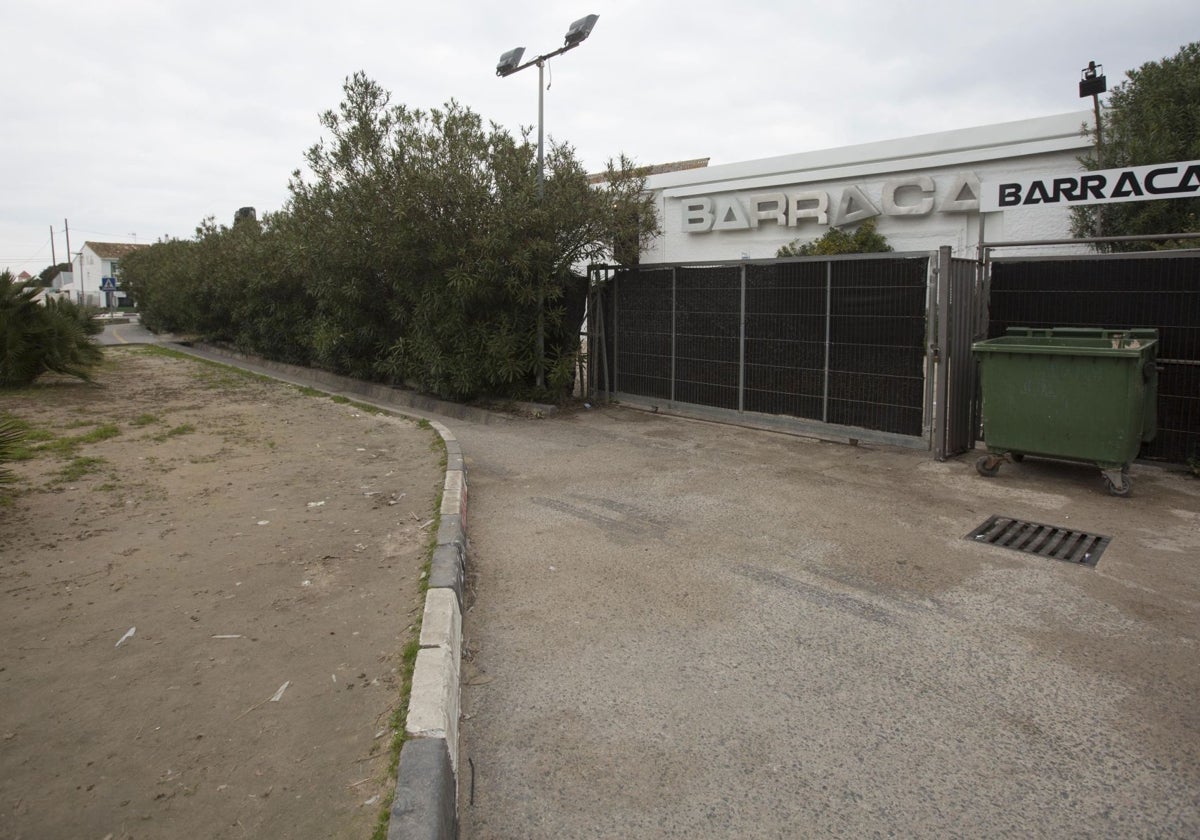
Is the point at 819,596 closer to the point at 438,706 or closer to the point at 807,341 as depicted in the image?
the point at 438,706

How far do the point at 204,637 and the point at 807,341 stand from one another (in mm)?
7489

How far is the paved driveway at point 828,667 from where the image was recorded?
9.63ft

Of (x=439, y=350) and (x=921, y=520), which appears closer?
(x=921, y=520)

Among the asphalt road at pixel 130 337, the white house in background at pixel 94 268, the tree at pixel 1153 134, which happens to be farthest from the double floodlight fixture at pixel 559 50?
the white house in background at pixel 94 268

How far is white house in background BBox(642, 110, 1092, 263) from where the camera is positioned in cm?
1544

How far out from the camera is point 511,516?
674 centimetres

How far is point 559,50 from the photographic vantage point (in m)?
11.5

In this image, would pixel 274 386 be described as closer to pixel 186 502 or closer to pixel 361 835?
pixel 186 502

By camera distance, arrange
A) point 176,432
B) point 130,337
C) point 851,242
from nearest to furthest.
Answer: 1. point 176,432
2. point 851,242
3. point 130,337

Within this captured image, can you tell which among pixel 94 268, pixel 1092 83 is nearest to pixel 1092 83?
pixel 1092 83

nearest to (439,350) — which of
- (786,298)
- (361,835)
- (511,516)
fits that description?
(786,298)

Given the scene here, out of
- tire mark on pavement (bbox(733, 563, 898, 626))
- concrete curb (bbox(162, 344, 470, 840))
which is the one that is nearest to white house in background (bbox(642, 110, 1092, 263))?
tire mark on pavement (bbox(733, 563, 898, 626))

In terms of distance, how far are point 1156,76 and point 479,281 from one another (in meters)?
11.8

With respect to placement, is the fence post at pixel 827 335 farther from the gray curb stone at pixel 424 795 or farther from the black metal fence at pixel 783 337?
the gray curb stone at pixel 424 795
